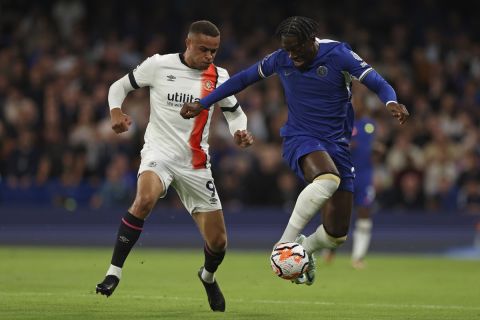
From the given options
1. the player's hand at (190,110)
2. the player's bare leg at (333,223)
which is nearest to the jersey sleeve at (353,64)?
the player's bare leg at (333,223)


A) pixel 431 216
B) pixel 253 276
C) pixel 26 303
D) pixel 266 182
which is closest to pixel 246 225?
pixel 266 182

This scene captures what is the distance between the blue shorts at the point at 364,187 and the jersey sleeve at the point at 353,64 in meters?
6.90

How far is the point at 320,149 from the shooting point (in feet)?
33.7

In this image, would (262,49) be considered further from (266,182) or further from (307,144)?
(307,144)

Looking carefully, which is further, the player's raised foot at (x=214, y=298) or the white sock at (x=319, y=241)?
the white sock at (x=319, y=241)

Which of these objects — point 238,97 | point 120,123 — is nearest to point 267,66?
point 120,123

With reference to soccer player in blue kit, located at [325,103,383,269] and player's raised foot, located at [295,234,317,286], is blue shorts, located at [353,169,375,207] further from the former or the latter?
player's raised foot, located at [295,234,317,286]

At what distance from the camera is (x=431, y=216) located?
2148cm

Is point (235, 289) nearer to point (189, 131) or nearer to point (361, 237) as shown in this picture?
point (189, 131)

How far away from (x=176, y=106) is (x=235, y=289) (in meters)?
3.44

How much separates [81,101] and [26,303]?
1265cm

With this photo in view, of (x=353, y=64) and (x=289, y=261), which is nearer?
(x=289, y=261)

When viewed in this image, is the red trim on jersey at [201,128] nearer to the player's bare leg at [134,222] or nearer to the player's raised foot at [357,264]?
the player's bare leg at [134,222]

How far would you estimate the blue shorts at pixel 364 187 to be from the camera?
17.1 m
